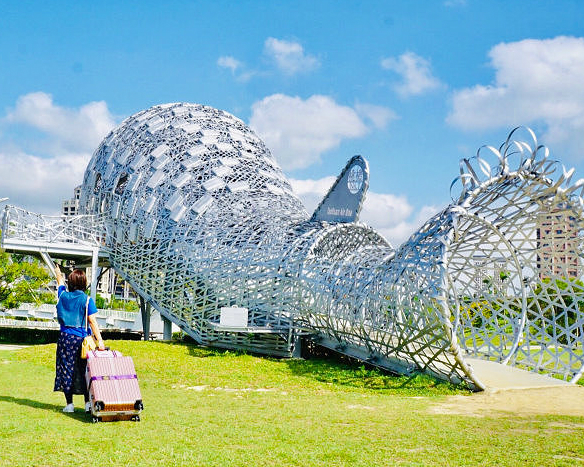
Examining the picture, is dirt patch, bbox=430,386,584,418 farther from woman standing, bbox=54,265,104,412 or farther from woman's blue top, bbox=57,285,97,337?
woman's blue top, bbox=57,285,97,337

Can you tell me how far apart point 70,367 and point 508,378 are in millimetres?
10472

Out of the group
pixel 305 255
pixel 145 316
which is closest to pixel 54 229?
pixel 145 316

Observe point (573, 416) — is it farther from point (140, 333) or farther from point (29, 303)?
point (29, 303)

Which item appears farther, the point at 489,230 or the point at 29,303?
the point at 29,303

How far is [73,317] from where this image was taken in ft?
28.4

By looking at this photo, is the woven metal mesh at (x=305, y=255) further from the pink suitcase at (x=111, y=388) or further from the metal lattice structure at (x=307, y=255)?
the pink suitcase at (x=111, y=388)

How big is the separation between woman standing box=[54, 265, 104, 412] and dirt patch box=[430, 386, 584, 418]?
18.8ft

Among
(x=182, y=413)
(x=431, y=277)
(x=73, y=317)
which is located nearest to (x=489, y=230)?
(x=431, y=277)

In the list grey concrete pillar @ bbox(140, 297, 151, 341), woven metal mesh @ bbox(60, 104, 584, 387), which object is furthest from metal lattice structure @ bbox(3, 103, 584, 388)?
grey concrete pillar @ bbox(140, 297, 151, 341)

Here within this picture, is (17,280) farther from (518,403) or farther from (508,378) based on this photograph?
(518,403)

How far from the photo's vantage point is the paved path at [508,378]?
14.0 metres

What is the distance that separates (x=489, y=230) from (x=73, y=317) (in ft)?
43.7

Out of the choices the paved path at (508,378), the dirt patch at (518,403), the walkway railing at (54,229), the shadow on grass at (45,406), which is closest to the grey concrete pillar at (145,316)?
the walkway railing at (54,229)

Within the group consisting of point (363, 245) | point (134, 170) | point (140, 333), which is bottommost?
point (140, 333)
